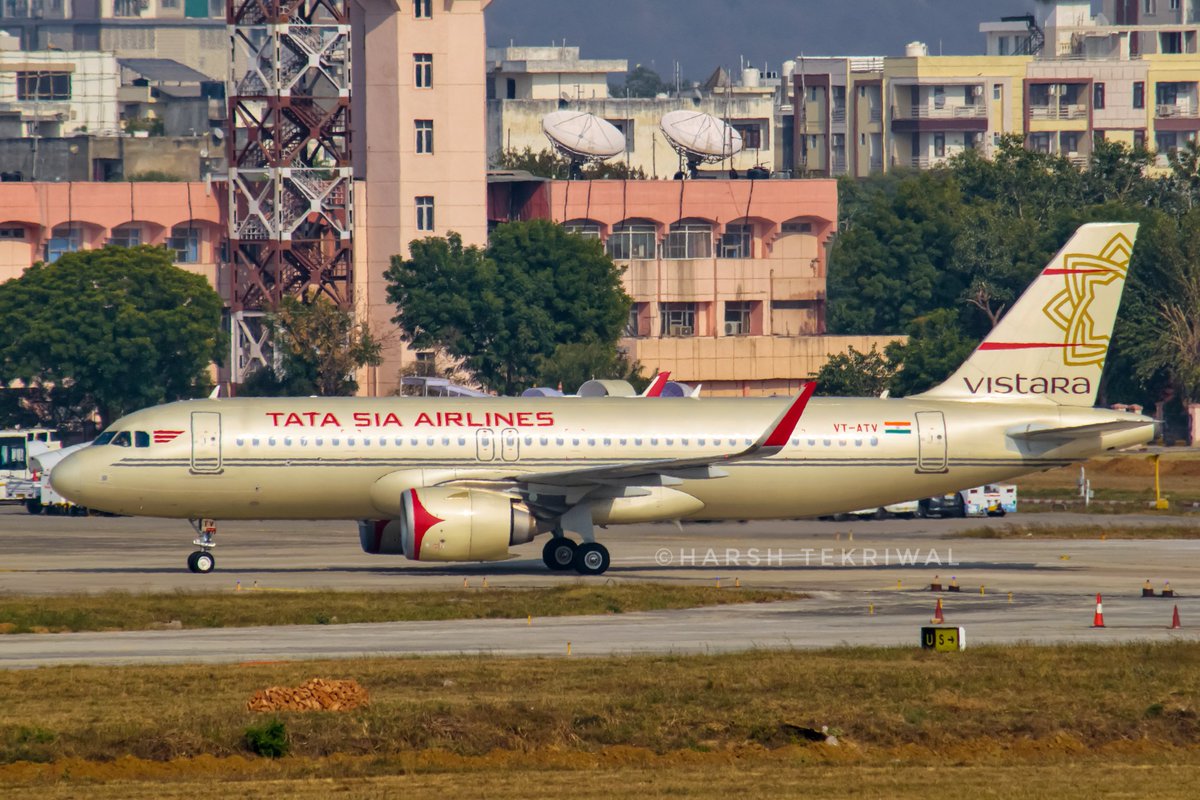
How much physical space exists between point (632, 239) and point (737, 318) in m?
10.2

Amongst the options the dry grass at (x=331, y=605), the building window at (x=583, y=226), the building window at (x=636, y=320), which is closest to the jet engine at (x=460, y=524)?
the dry grass at (x=331, y=605)

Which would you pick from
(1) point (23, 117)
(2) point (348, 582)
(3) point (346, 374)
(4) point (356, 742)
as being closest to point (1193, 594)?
(2) point (348, 582)

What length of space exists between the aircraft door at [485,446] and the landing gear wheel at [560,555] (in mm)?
2713

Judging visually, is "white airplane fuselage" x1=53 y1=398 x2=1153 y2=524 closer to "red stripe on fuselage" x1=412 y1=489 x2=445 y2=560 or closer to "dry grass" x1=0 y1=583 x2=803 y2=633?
"red stripe on fuselage" x1=412 y1=489 x2=445 y2=560

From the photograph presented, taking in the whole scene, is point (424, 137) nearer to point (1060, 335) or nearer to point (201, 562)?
point (1060, 335)

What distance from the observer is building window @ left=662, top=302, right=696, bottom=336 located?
147 metres

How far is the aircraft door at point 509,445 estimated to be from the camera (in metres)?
50.0

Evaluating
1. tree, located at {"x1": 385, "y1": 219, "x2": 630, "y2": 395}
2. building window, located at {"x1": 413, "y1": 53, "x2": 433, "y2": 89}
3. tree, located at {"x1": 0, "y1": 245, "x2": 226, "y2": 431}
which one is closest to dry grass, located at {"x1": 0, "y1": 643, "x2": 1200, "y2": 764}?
tree, located at {"x1": 0, "y1": 245, "x2": 226, "y2": 431}

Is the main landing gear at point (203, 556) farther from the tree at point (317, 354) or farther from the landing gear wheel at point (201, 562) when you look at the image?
the tree at point (317, 354)

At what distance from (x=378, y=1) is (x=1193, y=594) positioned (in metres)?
94.7

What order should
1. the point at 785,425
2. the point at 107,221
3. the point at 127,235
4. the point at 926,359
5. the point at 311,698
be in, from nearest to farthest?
the point at 311,698 → the point at 785,425 → the point at 926,359 → the point at 107,221 → the point at 127,235

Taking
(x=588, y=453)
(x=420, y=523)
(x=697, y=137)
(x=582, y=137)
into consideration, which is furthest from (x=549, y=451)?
(x=697, y=137)

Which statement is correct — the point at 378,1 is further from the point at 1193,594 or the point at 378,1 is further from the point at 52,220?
the point at 1193,594

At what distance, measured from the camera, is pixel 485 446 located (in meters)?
49.9
